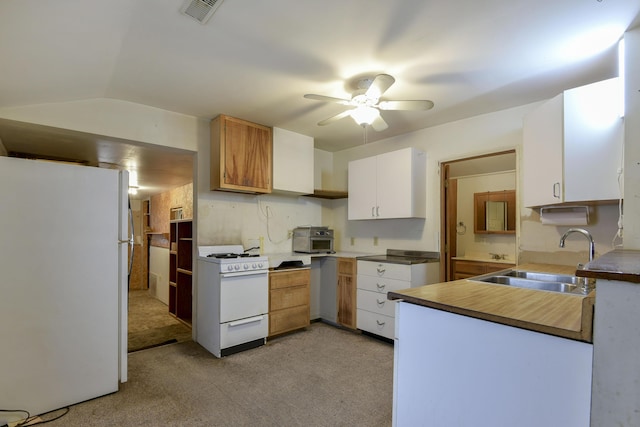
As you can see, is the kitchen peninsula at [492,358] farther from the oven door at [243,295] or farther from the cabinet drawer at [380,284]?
the oven door at [243,295]

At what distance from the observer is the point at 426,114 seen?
3107 mm

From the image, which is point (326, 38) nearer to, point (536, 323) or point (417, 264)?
point (536, 323)

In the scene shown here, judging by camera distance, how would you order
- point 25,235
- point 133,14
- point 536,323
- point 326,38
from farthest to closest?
1. point 25,235
2. point 326,38
3. point 133,14
4. point 536,323

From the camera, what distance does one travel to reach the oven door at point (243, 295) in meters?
2.86

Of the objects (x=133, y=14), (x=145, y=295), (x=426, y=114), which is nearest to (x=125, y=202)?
(x=133, y=14)

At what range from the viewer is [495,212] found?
4.64 metres

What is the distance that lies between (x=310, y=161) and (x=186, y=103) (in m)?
1.58

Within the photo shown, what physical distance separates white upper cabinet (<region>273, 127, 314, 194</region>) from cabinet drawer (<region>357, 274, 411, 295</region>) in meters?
1.31

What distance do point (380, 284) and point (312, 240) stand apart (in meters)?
1.08

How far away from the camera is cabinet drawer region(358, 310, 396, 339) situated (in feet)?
10.3

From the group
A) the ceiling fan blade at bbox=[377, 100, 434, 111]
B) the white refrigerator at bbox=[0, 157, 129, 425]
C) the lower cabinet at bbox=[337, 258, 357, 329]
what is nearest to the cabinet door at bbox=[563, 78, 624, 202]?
the ceiling fan blade at bbox=[377, 100, 434, 111]

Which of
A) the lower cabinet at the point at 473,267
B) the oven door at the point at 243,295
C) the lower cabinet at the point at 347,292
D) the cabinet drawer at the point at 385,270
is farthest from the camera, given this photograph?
the lower cabinet at the point at 473,267

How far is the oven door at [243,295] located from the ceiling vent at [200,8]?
2.05 meters

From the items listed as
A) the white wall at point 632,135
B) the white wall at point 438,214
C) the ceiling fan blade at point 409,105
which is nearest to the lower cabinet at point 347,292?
the white wall at point 438,214
